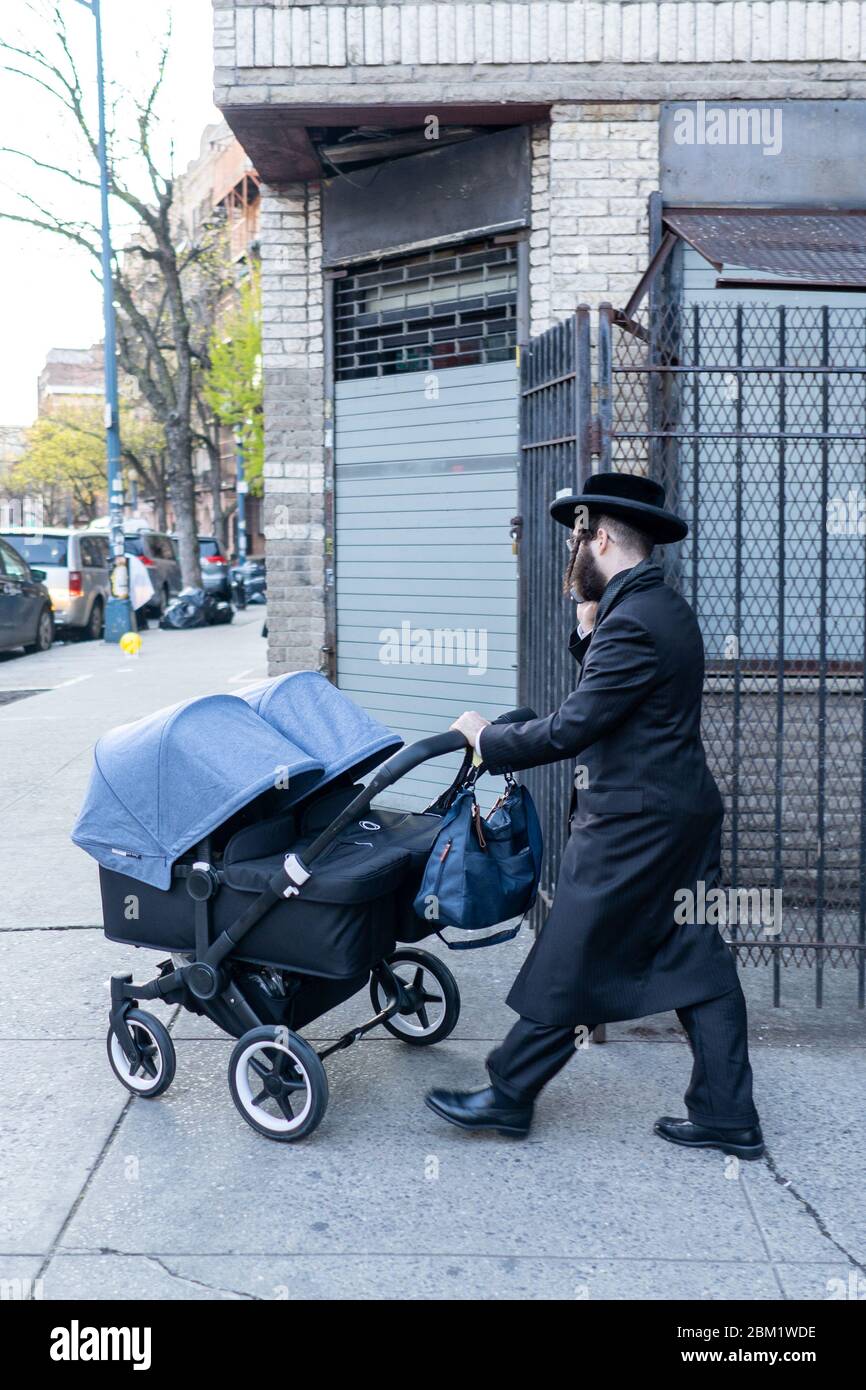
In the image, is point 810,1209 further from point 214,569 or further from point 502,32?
point 214,569

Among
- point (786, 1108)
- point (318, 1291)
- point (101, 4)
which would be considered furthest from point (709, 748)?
point (101, 4)

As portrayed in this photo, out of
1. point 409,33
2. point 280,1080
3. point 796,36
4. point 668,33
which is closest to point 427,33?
point 409,33

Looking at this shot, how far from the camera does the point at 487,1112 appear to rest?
3.92 m

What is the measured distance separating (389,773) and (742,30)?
4.86 meters

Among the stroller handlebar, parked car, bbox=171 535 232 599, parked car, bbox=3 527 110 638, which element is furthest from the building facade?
parked car, bbox=171 535 232 599

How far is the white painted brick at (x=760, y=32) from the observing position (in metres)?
6.62

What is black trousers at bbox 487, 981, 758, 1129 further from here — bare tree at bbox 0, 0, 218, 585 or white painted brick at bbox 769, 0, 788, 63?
bare tree at bbox 0, 0, 218, 585

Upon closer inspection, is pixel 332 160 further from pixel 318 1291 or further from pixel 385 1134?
pixel 318 1291

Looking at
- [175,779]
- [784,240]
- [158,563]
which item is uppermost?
[784,240]

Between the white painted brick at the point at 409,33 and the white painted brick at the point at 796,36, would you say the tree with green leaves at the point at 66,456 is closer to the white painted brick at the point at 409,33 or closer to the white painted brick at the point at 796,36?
the white painted brick at the point at 409,33

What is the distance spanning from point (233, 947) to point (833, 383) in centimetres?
425

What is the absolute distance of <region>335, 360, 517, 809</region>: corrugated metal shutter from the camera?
759 cm

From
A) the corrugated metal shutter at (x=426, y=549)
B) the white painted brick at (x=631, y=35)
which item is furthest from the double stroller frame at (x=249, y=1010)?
the white painted brick at (x=631, y=35)

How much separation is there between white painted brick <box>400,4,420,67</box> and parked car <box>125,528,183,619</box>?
1891 centimetres
